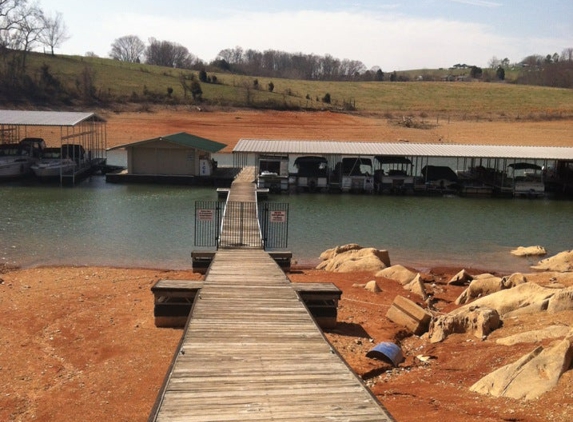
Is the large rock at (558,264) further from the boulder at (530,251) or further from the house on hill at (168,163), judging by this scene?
the house on hill at (168,163)

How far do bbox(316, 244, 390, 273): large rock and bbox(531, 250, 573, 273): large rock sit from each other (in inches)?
238

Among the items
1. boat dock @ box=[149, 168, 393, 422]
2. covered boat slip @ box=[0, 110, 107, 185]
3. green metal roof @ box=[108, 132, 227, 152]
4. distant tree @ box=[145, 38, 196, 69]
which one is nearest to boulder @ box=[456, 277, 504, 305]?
boat dock @ box=[149, 168, 393, 422]

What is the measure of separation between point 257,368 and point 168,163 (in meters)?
39.2

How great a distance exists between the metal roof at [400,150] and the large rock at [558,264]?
20.0 meters

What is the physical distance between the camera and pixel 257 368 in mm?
9414

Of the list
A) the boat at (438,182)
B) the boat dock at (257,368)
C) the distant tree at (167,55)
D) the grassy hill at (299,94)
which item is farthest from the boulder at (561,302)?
the distant tree at (167,55)

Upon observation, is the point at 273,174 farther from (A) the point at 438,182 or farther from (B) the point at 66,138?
(B) the point at 66,138

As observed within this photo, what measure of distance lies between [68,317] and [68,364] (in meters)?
3.34

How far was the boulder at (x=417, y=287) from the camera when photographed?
61.2 feet

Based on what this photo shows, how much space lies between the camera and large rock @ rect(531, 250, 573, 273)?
2351 cm

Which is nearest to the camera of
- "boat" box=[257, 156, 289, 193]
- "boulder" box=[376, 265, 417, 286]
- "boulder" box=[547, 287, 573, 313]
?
"boulder" box=[547, 287, 573, 313]

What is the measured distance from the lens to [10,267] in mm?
22609

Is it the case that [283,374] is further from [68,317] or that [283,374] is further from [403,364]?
[68,317]

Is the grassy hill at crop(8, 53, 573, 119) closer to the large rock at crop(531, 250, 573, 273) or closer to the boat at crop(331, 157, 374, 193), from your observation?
the boat at crop(331, 157, 374, 193)
